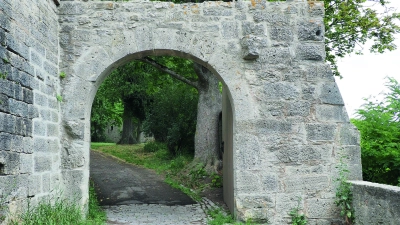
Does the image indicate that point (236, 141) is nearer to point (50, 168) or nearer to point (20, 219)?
point (50, 168)

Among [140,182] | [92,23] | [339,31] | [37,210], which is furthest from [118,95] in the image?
[37,210]

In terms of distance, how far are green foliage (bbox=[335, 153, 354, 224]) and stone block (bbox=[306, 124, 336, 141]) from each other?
0.30 metres

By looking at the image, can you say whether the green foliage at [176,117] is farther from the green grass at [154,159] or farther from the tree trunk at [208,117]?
the tree trunk at [208,117]

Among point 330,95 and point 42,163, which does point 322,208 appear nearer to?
point 330,95

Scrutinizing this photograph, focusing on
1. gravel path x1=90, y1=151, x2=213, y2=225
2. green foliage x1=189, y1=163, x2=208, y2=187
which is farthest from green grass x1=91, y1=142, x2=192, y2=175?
green foliage x1=189, y1=163, x2=208, y2=187

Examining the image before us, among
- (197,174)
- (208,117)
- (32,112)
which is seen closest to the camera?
(32,112)

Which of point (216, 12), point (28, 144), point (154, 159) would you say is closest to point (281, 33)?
point (216, 12)

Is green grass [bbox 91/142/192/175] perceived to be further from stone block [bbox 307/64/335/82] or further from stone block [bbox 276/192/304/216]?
stone block [bbox 307/64/335/82]

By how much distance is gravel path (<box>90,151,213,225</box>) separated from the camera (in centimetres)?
576

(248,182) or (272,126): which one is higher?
(272,126)

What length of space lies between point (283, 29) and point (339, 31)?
625 cm

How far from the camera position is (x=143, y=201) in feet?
23.8

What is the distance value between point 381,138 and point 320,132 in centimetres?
159

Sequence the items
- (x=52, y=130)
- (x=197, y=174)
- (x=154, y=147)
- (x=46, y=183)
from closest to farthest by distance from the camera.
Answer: (x=46, y=183)
(x=52, y=130)
(x=197, y=174)
(x=154, y=147)
